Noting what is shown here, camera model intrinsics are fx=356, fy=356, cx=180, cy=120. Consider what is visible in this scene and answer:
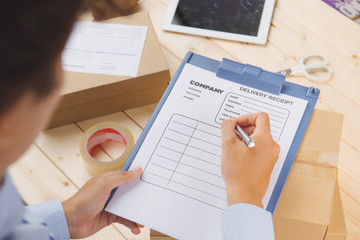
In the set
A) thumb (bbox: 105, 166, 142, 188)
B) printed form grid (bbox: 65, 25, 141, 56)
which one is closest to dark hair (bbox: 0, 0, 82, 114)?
thumb (bbox: 105, 166, 142, 188)

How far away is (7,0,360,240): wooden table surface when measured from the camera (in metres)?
0.65

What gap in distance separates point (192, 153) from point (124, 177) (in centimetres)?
10

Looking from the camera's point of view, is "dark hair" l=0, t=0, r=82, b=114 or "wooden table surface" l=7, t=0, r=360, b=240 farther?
"wooden table surface" l=7, t=0, r=360, b=240

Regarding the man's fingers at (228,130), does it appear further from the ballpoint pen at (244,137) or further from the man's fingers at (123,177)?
the man's fingers at (123,177)

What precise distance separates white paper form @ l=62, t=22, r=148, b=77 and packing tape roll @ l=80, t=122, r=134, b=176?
0.11 m

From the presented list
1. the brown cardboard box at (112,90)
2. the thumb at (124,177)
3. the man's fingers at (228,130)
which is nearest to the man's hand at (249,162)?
the man's fingers at (228,130)

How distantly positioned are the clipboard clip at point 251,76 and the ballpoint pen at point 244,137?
3.7 inches

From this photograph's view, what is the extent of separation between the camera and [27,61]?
0.22 m

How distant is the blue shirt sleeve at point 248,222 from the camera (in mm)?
433

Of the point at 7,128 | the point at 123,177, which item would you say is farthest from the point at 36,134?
the point at 123,177

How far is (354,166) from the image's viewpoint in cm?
66

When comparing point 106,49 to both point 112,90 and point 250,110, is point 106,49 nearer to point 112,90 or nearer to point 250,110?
point 112,90

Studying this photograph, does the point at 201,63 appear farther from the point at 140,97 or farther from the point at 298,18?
the point at 298,18

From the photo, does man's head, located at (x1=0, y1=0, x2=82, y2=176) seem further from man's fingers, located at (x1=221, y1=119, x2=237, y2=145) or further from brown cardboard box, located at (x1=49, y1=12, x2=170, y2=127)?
brown cardboard box, located at (x1=49, y1=12, x2=170, y2=127)
